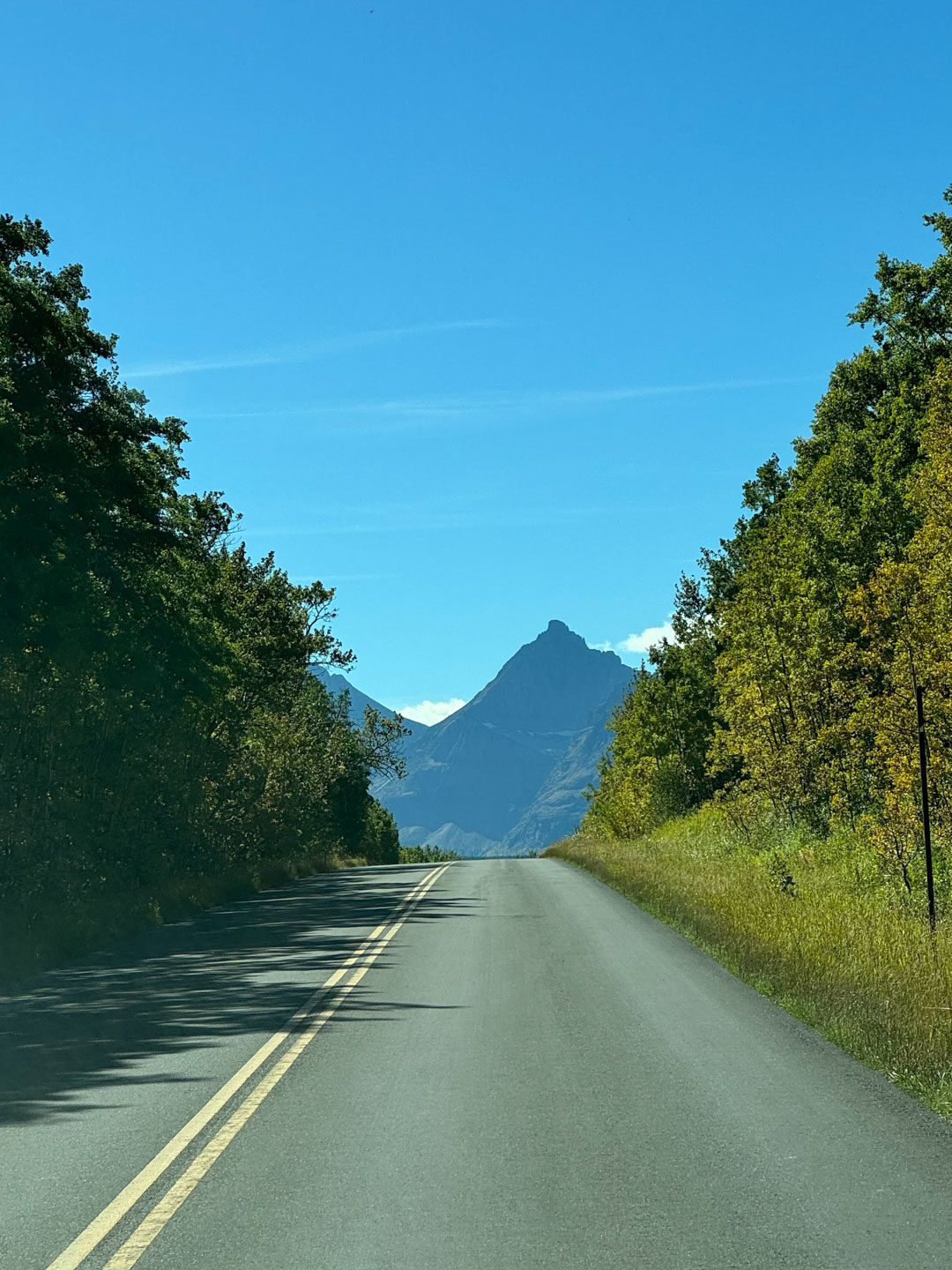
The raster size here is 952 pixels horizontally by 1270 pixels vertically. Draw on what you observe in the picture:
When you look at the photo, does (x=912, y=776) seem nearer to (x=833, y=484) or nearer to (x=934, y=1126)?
(x=934, y=1126)

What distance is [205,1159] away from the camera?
684cm

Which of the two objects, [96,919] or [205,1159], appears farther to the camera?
[96,919]

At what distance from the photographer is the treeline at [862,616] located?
2056 cm

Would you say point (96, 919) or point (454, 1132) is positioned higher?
point (96, 919)

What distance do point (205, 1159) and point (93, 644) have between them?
17808 millimetres

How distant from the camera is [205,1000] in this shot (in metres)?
13.0

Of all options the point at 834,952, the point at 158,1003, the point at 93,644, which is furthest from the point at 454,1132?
the point at 93,644

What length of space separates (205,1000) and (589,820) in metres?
98.4

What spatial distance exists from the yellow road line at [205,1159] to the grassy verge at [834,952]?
4094mm

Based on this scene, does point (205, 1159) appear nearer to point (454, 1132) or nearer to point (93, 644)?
point (454, 1132)

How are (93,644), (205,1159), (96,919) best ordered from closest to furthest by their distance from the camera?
(205,1159) → (96,919) → (93,644)

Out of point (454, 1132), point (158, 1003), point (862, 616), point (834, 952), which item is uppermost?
point (862, 616)

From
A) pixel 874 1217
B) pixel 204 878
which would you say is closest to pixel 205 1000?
pixel 874 1217

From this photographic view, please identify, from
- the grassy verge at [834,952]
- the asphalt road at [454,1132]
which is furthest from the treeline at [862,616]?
the asphalt road at [454,1132]
